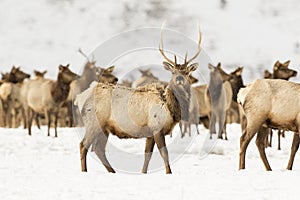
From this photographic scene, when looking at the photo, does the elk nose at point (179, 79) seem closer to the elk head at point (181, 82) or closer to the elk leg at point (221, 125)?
the elk head at point (181, 82)

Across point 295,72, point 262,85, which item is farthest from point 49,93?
point 262,85

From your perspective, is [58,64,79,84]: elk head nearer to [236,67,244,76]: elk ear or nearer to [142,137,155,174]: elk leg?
[236,67,244,76]: elk ear

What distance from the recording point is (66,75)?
1558 cm

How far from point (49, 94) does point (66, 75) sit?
3.43ft

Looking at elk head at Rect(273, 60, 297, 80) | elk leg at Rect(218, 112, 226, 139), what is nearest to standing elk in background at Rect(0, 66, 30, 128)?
elk leg at Rect(218, 112, 226, 139)

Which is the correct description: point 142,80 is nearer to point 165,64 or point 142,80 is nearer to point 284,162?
point 284,162

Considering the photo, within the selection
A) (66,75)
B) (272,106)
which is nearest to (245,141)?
(272,106)

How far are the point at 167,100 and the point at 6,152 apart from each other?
16.2ft

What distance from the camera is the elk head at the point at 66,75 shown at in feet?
50.9

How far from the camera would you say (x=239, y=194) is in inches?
185

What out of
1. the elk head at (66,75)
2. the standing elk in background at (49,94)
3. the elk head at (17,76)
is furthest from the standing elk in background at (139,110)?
the elk head at (17,76)

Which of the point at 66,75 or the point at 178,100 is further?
the point at 66,75

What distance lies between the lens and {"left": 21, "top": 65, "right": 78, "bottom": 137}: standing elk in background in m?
15.6

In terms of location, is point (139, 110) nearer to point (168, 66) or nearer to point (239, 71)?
point (168, 66)
